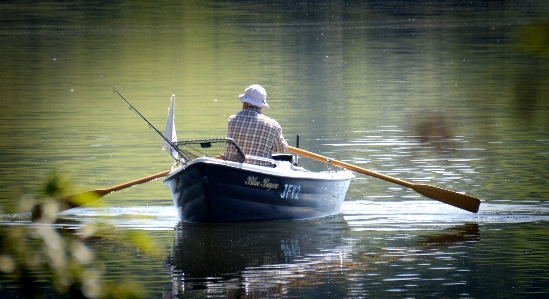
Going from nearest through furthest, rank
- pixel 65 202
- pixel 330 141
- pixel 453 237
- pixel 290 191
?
pixel 65 202, pixel 453 237, pixel 290 191, pixel 330 141

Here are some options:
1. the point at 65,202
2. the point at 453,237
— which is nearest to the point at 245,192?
the point at 453,237

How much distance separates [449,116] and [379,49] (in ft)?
71.3

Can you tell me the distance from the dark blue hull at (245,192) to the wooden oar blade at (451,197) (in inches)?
44.7

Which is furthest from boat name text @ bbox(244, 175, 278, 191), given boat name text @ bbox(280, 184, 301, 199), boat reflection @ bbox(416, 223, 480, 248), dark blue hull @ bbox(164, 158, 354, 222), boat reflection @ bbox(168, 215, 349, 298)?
boat reflection @ bbox(416, 223, 480, 248)

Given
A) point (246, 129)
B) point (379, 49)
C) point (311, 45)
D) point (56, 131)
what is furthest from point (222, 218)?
point (311, 45)

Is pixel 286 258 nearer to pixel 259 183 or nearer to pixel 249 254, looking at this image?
pixel 249 254

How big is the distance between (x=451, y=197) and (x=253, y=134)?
2.70m

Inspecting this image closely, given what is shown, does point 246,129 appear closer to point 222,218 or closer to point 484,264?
point 222,218

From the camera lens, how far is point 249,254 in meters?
10.5

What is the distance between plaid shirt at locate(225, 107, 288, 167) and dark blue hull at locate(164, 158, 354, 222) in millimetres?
209

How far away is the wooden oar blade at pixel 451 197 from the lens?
12.6 metres

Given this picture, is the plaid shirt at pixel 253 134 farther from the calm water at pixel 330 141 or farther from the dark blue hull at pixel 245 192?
the calm water at pixel 330 141

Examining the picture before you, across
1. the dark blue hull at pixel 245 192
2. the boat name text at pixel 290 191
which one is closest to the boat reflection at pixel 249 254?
the dark blue hull at pixel 245 192

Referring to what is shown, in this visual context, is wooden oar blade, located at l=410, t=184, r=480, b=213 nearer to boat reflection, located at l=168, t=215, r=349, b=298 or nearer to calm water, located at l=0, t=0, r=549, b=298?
calm water, located at l=0, t=0, r=549, b=298
